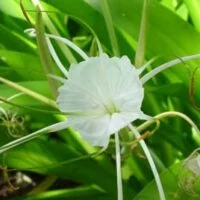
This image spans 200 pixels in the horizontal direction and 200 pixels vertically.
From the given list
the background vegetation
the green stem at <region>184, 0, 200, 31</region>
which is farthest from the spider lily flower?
the green stem at <region>184, 0, 200, 31</region>

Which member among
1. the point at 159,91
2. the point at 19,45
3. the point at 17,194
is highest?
the point at 19,45

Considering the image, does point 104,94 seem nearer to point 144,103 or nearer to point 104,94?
point 104,94

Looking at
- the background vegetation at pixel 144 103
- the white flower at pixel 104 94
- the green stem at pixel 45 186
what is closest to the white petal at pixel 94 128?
the white flower at pixel 104 94

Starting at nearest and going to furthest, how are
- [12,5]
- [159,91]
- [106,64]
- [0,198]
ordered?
[106,64] < [159,91] < [12,5] < [0,198]

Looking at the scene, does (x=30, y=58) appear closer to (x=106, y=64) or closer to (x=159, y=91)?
(x=159, y=91)

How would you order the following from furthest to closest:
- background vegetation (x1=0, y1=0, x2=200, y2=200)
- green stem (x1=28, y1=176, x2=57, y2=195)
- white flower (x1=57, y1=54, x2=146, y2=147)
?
green stem (x1=28, y1=176, x2=57, y2=195)
background vegetation (x1=0, y1=0, x2=200, y2=200)
white flower (x1=57, y1=54, x2=146, y2=147)

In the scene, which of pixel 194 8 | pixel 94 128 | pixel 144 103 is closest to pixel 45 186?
pixel 144 103

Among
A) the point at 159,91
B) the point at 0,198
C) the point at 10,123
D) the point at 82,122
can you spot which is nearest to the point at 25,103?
the point at 10,123

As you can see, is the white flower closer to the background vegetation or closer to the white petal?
the white petal

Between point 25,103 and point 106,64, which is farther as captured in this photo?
point 25,103

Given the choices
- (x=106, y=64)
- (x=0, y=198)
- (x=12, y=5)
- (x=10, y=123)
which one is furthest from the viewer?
(x=0, y=198)
